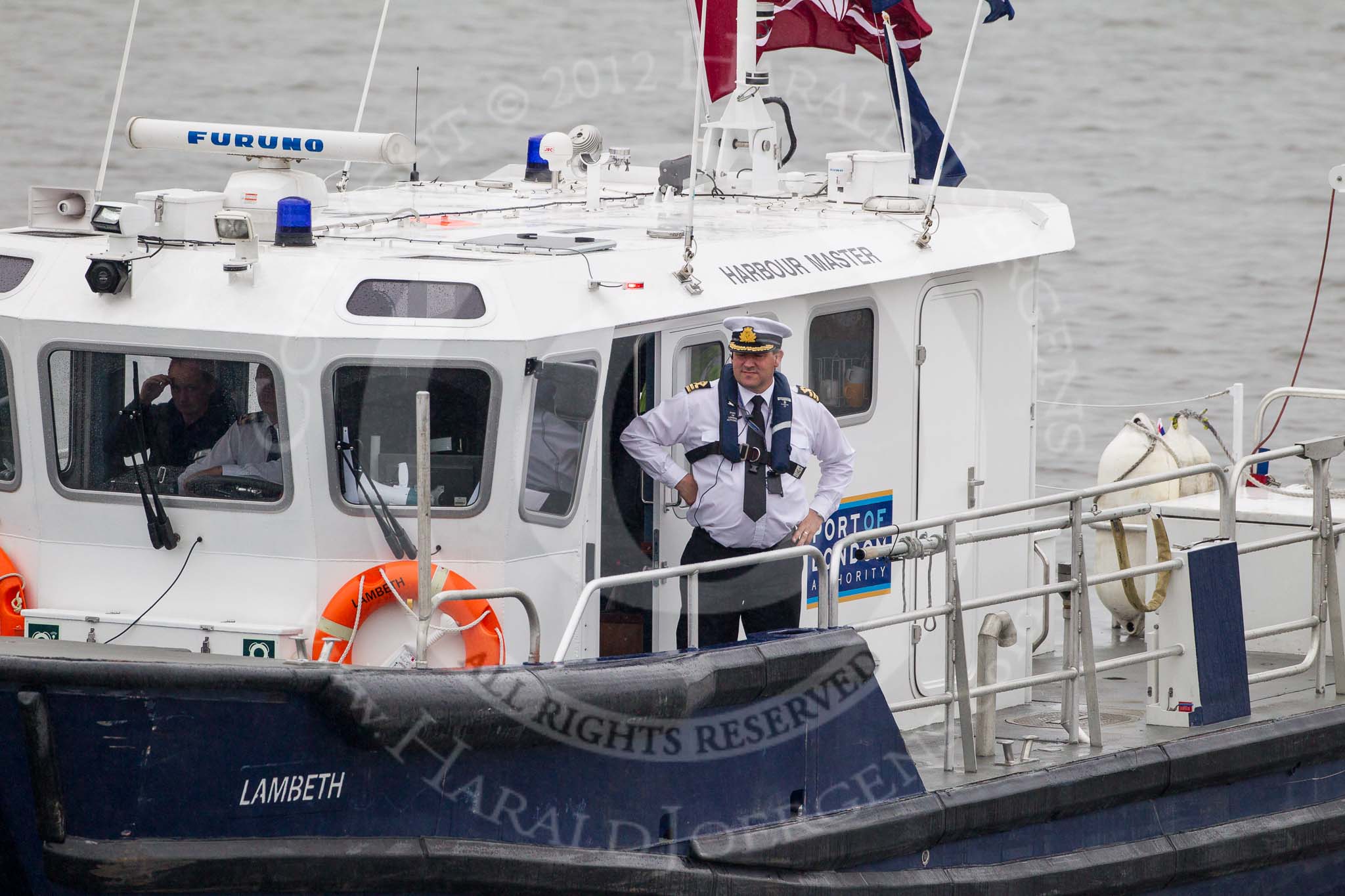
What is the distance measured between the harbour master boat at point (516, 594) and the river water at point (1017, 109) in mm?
8038

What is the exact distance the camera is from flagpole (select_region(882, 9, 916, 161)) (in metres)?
8.06

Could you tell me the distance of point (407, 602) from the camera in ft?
18.3

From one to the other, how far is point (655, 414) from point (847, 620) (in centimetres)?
126

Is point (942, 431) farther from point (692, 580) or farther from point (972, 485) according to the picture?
point (692, 580)

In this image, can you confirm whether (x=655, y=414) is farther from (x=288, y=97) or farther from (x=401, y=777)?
Result: (x=288, y=97)

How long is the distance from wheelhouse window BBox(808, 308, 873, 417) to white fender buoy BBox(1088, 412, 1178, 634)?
2296 mm

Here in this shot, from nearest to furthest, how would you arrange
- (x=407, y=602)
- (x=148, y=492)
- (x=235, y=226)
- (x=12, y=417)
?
(x=407, y=602) < (x=235, y=226) < (x=148, y=492) < (x=12, y=417)

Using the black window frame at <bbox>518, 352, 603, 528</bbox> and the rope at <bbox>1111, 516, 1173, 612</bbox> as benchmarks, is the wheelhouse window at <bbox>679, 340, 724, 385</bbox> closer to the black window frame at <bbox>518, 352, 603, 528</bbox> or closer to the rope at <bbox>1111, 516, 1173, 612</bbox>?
the black window frame at <bbox>518, 352, 603, 528</bbox>

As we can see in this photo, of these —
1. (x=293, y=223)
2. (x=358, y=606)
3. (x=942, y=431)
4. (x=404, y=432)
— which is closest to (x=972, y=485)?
(x=942, y=431)

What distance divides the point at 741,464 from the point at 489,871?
5.25ft

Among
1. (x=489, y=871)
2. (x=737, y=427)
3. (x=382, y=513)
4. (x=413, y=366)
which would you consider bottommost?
(x=489, y=871)

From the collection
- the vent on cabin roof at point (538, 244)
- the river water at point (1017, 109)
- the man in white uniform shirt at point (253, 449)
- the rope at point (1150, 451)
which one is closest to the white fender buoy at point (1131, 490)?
the rope at point (1150, 451)

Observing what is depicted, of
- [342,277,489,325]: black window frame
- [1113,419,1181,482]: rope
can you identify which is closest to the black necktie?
[342,277,489,325]: black window frame

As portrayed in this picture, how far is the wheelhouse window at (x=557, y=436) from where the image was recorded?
576 centimetres
